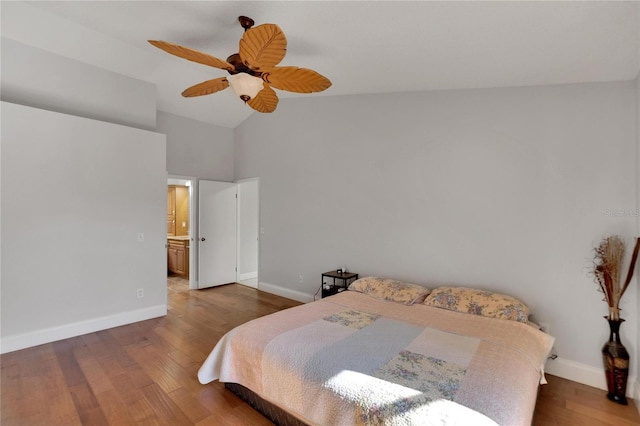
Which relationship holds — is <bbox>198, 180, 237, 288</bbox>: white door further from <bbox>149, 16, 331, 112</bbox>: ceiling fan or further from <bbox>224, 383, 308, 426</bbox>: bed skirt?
<bbox>224, 383, 308, 426</bbox>: bed skirt

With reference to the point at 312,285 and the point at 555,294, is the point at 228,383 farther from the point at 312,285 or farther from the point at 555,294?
the point at 555,294

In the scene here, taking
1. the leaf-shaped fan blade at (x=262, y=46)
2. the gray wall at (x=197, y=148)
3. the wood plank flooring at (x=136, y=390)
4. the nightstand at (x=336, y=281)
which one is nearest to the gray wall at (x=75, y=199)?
the wood plank flooring at (x=136, y=390)

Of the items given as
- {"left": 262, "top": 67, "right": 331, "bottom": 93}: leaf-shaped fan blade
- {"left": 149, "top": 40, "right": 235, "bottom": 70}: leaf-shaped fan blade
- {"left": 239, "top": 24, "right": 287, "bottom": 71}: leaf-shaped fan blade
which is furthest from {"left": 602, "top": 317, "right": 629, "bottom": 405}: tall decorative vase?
{"left": 149, "top": 40, "right": 235, "bottom": 70}: leaf-shaped fan blade

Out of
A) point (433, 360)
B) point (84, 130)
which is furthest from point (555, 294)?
point (84, 130)

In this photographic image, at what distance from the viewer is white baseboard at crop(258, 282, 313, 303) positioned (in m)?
4.66

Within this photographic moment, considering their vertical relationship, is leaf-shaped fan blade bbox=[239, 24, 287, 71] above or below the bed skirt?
above

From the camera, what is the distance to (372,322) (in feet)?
8.40

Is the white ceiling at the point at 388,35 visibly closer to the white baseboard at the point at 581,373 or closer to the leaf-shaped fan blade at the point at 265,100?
the leaf-shaped fan blade at the point at 265,100

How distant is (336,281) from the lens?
425 centimetres

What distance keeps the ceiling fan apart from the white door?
308cm

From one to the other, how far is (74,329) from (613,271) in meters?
5.25

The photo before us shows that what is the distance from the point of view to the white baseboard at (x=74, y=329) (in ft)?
9.84

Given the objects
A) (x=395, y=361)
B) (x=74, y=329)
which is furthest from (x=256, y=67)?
(x=74, y=329)

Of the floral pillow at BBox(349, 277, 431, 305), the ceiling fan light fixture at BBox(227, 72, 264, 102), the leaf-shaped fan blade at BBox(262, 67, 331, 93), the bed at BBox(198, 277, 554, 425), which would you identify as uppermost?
the leaf-shaped fan blade at BBox(262, 67, 331, 93)
